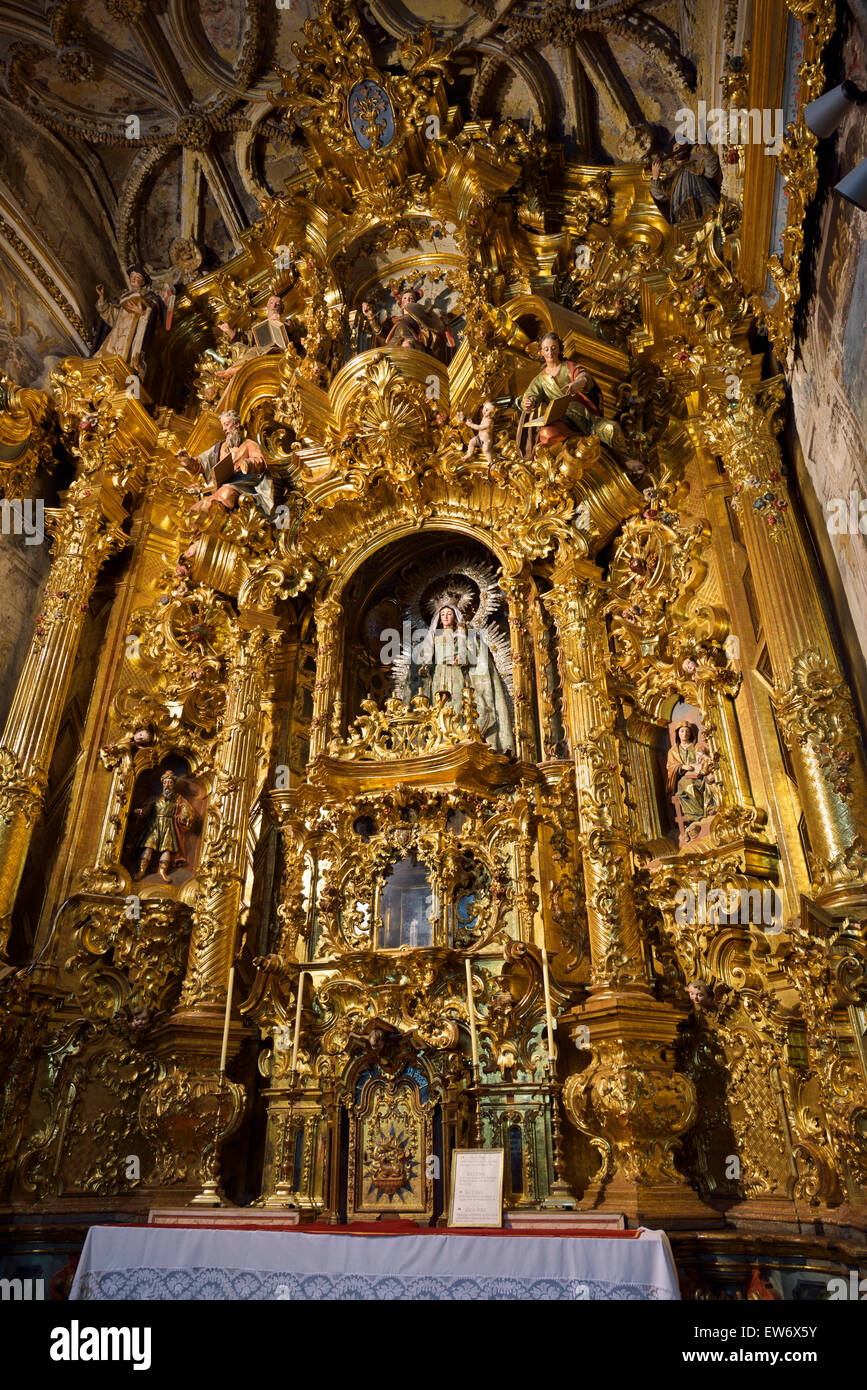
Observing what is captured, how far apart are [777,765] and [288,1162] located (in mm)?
4847

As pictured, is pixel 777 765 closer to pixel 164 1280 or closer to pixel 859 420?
pixel 859 420

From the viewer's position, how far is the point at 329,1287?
4.05 metres

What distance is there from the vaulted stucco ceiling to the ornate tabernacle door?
9883mm

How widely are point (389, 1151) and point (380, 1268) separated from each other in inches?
108

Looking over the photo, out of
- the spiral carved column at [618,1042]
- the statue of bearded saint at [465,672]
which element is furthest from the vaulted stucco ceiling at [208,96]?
the spiral carved column at [618,1042]

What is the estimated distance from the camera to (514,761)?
26.6 ft

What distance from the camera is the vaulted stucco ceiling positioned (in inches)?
430

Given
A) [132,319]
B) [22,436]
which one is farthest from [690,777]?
[132,319]

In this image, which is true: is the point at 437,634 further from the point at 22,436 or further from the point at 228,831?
the point at 22,436

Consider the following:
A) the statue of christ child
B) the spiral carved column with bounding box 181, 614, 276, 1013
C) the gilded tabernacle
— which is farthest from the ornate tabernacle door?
the statue of christ child

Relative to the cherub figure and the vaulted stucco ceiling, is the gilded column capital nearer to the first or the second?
the vaulted stucco ceiling

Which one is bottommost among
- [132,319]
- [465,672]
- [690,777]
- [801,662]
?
[690,777]

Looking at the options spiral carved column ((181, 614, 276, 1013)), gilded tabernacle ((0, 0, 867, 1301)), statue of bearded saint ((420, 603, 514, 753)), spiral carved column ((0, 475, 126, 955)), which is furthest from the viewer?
statue of bearded saint ((420, 603, 514, 753))
